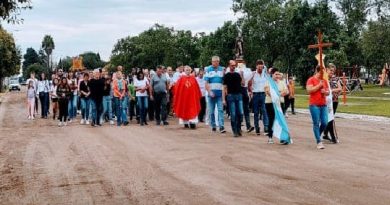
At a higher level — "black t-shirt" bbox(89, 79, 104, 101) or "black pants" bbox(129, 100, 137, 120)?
"black t-shirt" bbox(89, 79, 104, 101)

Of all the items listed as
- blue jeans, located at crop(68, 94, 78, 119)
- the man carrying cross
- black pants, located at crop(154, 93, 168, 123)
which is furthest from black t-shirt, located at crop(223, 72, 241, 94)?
blue jeans, located at crop(68, 94, 78, 119)

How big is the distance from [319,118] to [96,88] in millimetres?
9971

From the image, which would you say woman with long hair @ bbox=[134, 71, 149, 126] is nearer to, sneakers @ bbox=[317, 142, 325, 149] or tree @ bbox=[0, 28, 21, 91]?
sneakers @ bbox=[317, 142, 325, 149]

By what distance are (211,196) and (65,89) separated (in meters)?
15.0

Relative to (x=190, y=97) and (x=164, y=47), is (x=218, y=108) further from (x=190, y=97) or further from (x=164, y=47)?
(x=164, y=47)

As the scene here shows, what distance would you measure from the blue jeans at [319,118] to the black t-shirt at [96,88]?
9.70 metres

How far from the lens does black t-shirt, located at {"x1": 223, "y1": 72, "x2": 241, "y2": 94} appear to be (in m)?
16.6

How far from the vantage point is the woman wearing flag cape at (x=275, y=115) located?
1464 cm

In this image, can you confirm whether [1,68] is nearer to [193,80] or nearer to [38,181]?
[193,80]

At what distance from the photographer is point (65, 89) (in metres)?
22.6

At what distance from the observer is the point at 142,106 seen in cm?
2189

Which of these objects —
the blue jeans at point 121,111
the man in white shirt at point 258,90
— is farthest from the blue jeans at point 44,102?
the man in white shirt at point 258,90

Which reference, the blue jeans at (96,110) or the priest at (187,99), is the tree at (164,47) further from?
the priest at (187,99)

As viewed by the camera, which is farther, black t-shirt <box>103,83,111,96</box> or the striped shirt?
black t-shirt <box>103,83,111,96</box>
